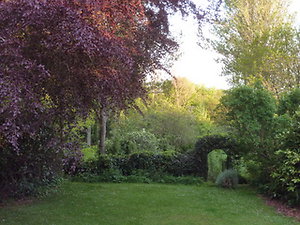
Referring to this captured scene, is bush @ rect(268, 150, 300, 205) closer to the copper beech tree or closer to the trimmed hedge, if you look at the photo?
the trimmed hedge

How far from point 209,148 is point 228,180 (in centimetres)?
142

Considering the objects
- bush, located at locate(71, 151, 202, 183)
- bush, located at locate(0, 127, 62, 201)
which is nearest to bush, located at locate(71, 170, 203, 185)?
bush, located at locate(71, 151, 202, 183)

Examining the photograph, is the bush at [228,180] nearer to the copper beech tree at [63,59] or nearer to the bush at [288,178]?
the bush at [288,178]

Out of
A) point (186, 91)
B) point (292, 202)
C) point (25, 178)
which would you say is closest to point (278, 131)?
point (292, 202)

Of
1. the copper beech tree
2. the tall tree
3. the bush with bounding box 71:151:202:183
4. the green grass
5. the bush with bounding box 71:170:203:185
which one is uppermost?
the tall tree

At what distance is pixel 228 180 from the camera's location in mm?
10031

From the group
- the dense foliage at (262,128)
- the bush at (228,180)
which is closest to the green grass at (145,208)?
the bush at (228,180)

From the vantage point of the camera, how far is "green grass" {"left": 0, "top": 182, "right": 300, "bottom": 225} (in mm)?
6387

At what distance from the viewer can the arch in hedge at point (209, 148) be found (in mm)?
10922

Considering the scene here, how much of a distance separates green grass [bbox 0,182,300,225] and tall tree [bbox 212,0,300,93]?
17.9ft

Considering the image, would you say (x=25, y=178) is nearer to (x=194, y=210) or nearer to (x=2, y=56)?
(x=194, y=210)

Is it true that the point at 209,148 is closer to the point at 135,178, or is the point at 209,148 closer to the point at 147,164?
the point at 147,164

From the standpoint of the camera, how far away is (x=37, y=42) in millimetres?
3971

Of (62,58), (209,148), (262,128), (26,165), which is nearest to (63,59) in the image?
(62,58)
